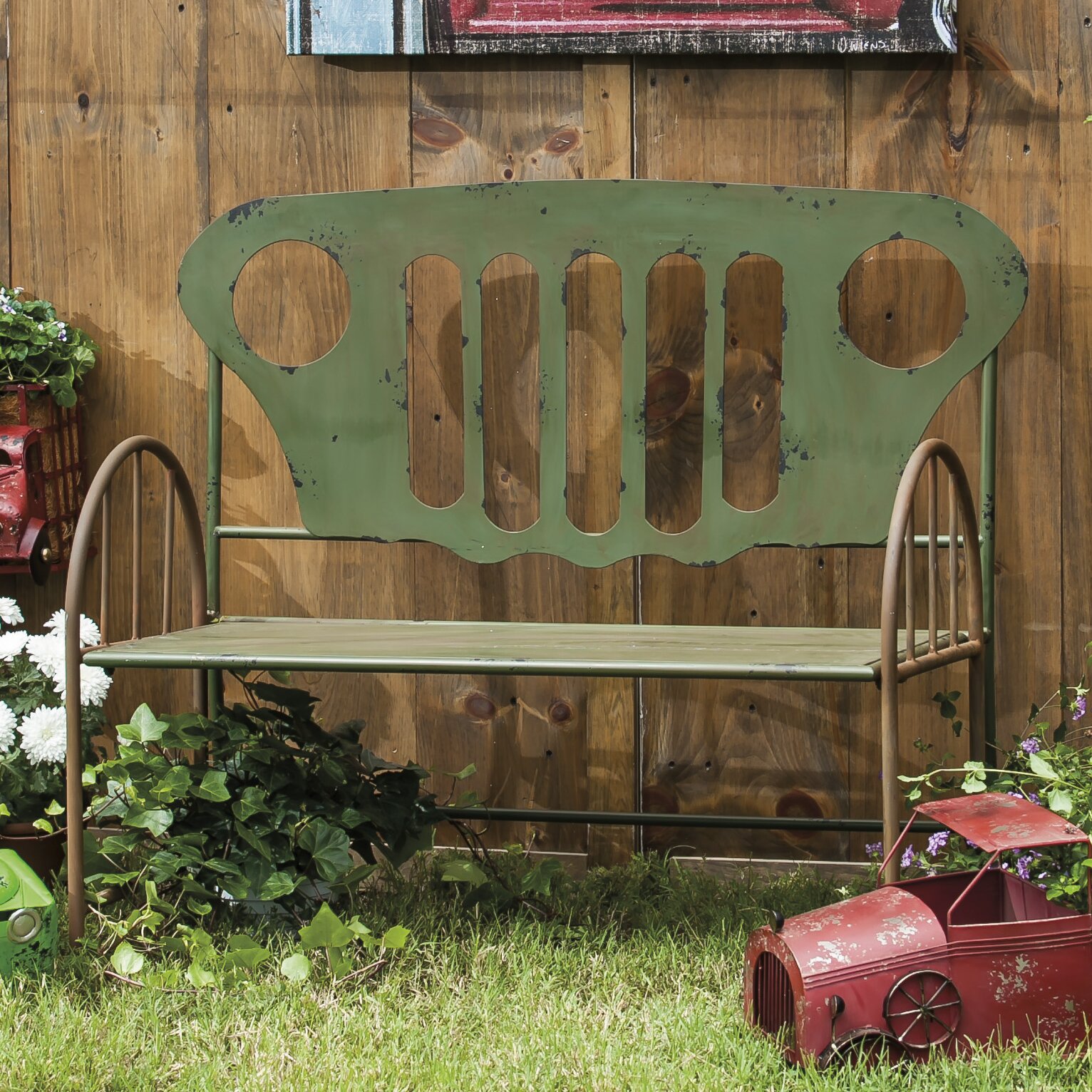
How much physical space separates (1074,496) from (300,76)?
57.5 inches

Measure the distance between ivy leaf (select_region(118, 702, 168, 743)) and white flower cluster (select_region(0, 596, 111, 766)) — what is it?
0.35 ft

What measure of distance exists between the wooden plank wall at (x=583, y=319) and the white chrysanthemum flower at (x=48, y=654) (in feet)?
1.03

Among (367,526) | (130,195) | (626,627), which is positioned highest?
(130,195)

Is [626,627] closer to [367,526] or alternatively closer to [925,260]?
[367,526]

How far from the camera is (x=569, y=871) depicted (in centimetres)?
208

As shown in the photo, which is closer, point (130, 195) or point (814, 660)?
point (814, 660)

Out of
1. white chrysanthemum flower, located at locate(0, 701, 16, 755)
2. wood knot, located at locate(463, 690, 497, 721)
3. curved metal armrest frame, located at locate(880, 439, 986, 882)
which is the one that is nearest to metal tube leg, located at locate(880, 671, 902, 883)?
curved metal armrest frame, located at locate(880, 439, 986, 882)

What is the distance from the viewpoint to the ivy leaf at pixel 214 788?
5.32ft

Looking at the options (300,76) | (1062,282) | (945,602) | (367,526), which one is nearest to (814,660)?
(945,602)

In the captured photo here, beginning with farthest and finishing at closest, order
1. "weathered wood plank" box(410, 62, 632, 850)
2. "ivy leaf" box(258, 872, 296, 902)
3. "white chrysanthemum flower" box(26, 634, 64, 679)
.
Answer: "weathered wood plank" box(410, 62, 632, 850) < "white chrysanthemum flower" box(26, 634, 64, 679) < "ivy leaf" box(258, 872, 296, 902)

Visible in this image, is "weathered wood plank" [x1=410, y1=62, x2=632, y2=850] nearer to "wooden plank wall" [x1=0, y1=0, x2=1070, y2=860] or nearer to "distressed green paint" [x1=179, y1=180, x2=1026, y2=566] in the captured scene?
"wooden plank wall" [x1=0, y1=0, x2=1070, y2=860]

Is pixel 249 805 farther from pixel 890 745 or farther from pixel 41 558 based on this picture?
pixel 890 745

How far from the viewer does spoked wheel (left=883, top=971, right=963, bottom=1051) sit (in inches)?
48.9

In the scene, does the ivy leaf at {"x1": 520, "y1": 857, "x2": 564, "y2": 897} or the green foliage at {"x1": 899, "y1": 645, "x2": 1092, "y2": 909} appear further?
the ivy leaf at {"x1": 520, "y1": 857, "x2": 564, "y2": 897}
